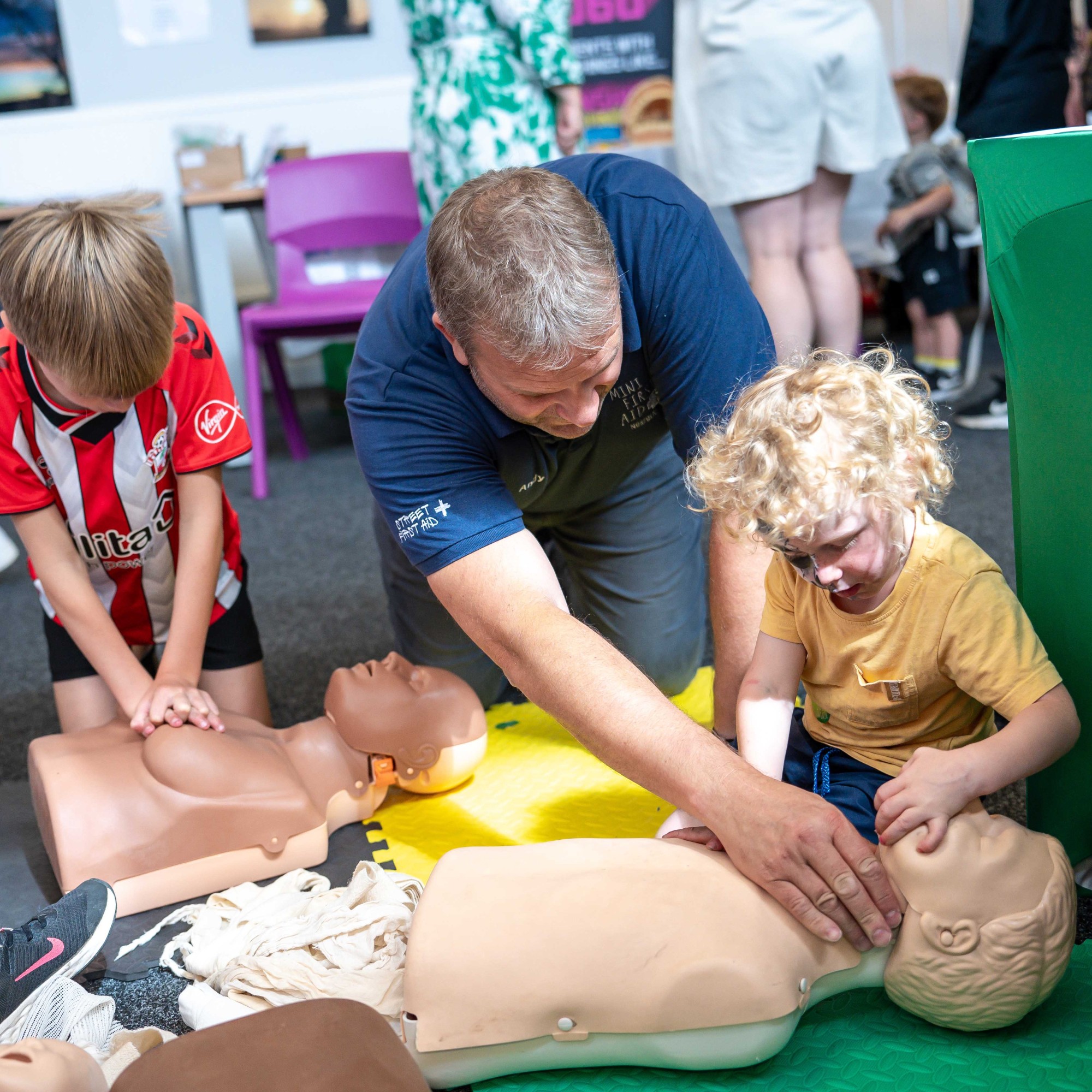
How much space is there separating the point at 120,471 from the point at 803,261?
1.61 meters

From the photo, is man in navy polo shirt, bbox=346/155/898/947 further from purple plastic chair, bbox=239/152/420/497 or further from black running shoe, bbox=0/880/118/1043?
purple plastic chair, bbox=239/152/420/497

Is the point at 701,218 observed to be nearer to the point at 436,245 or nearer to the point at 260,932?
the point at 436,245

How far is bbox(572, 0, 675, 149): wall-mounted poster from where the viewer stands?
4004mm

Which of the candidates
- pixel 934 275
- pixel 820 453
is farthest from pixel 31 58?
pixel 820 453

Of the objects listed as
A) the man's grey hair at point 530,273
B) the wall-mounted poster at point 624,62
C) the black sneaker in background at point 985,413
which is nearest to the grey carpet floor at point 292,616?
the black sneaker in background at point 985,413

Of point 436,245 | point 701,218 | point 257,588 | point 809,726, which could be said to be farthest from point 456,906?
point 257,588

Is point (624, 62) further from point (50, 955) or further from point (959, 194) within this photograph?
point (50, 955)

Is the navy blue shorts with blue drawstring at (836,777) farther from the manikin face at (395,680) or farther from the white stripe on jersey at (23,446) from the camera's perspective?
the white stripe on jersey at (23,446)

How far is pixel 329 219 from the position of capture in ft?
10.3

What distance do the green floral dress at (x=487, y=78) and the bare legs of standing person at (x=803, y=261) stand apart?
48cm

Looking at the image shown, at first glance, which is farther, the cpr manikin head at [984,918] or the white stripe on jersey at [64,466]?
the white stripe on jersey at [64,466]

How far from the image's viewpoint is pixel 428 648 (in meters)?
1.65

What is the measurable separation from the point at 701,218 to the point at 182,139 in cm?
320

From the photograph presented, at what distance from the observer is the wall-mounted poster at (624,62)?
4004mm
